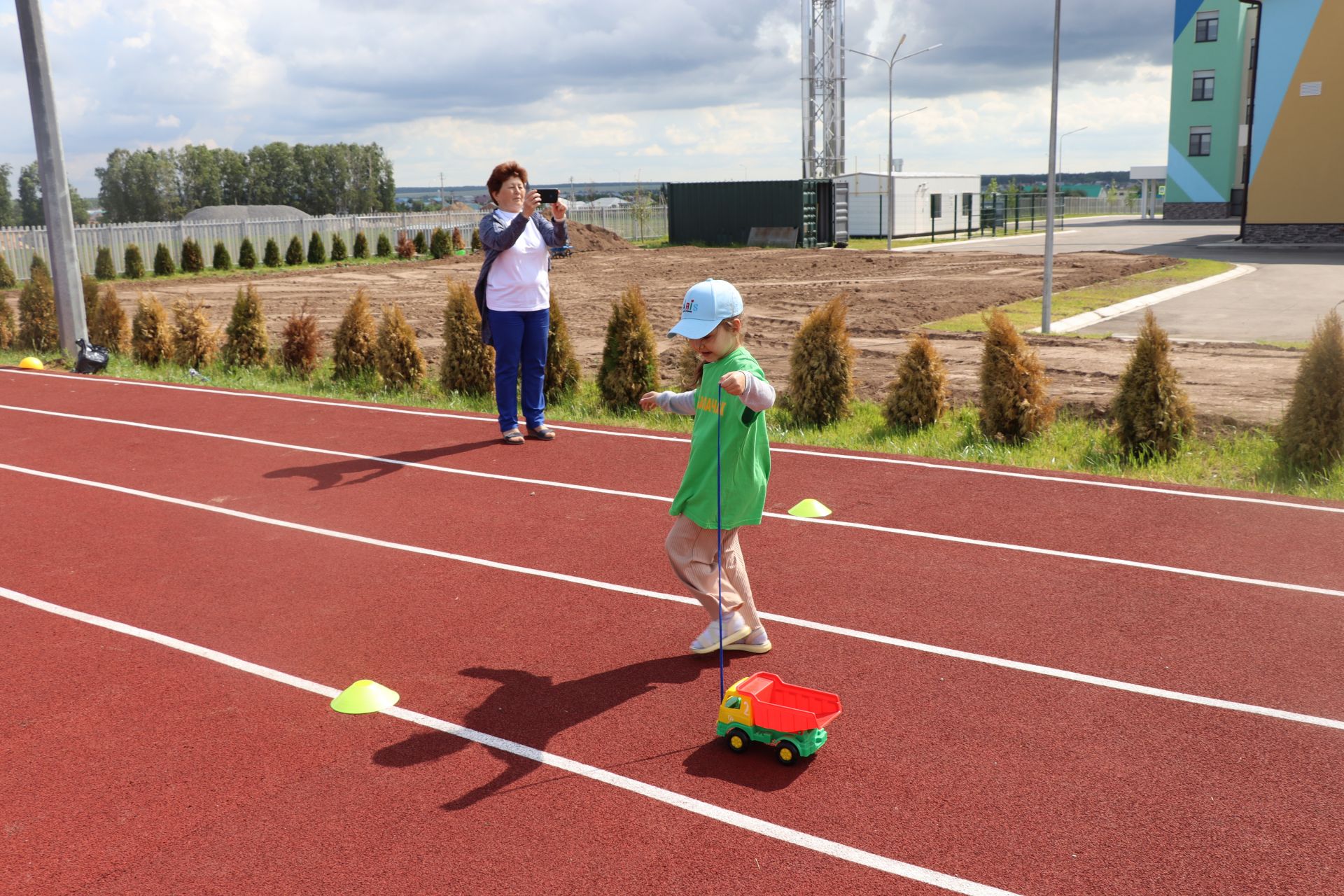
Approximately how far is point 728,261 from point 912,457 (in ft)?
97.5

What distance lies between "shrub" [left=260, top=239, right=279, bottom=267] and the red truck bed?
42632 millimetres

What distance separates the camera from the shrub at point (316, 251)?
44469 millimetres

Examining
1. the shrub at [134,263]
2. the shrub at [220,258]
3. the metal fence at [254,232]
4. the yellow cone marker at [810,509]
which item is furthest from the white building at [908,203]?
the yellow cone marker at [810,509]

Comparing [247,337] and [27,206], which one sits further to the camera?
[27,206]

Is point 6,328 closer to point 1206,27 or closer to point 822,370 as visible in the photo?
point 822,370

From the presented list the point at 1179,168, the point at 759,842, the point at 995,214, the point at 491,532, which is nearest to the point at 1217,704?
the point at 759,842

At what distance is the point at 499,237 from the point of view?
28.8ft

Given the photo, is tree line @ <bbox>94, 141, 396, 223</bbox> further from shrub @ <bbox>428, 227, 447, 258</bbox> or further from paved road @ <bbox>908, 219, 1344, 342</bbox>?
paved road @ <bbox>908, 219, 1344, 342</bbox>

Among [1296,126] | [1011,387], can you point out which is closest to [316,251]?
[1296,126]

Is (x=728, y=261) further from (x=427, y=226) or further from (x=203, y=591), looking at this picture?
(x=203, y=591)

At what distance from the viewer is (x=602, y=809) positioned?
148 inches

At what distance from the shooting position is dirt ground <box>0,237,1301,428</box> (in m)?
13.3

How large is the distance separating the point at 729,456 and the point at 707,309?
0.68 metres

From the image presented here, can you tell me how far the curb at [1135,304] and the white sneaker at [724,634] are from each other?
47.4 ft
